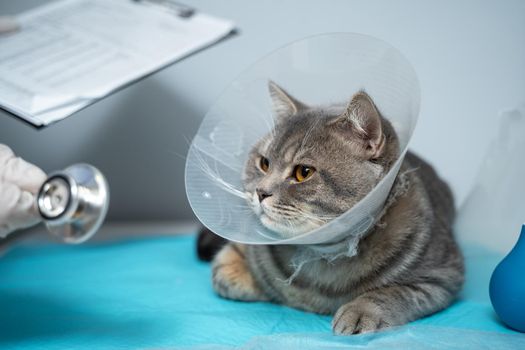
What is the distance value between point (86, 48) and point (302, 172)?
0.77 metres

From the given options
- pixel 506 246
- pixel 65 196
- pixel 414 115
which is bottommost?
pixel 506 246

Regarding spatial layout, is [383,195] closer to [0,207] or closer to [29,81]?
[0,207]

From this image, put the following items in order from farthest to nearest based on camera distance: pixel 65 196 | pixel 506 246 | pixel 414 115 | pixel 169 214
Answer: pixel 169 214
pixel 506 246
pixel 414 115
pixel 65 196

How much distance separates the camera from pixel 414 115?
1.11 meters

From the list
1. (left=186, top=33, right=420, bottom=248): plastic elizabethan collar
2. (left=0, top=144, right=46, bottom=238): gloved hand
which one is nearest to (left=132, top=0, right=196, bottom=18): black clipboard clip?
(left=186, top=33, right=420, bottom=248): plastic elizabethan collar

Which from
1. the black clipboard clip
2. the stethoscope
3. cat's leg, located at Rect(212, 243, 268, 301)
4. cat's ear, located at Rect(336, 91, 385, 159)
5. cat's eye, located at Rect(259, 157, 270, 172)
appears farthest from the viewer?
the black clipboard clip

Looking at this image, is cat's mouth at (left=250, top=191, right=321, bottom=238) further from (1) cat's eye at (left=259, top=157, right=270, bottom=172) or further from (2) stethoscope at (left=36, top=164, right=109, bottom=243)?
(2) stethoscope at (left=36, top=164, right=109, bottom=243)

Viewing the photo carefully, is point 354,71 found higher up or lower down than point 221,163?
higher up

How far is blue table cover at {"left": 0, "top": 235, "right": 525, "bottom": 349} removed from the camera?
1162 millimetres

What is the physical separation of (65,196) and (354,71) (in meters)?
0.70

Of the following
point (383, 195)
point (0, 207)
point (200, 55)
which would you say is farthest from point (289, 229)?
point (200, 55)

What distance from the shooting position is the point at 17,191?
40.3 inches

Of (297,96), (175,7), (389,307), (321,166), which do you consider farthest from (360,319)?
(175,7)

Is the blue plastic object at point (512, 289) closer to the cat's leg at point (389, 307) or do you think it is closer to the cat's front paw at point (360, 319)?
the cat's leg at point (389, 307)
